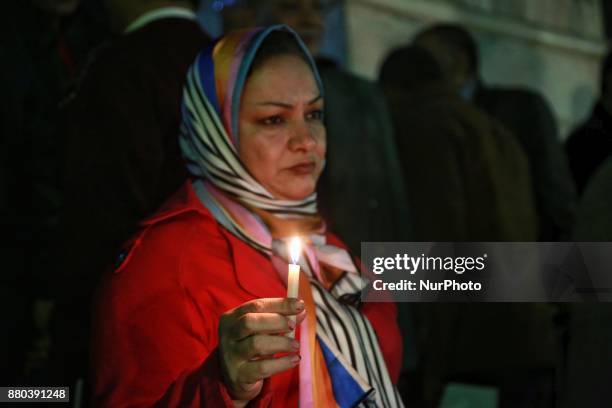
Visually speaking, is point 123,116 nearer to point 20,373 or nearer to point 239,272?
point 239,272

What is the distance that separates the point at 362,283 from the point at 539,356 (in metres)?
1.00

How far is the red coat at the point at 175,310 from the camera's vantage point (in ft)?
4.13

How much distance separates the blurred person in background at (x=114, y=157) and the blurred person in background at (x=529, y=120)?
3.89 feet

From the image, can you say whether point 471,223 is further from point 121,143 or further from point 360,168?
point 121,143

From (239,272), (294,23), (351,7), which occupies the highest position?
(351,7)

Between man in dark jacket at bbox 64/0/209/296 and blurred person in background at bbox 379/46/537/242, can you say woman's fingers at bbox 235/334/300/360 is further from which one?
blurred person in background at bbox 379/46/537/242

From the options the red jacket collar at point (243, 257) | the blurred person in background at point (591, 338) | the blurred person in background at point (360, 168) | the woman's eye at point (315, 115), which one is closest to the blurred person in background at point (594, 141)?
the blurred person in background at point (591, 338)

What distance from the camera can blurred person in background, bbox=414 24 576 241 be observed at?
251cm

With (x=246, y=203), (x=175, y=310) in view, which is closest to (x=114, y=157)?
(x=246, y=203)

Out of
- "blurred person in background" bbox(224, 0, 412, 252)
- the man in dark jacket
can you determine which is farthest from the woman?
"blurred person in background" bbox(224, 0, 412, 252)

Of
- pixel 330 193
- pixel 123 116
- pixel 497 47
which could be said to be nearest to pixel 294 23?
pixel 330 193

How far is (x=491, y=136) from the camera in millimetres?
2451

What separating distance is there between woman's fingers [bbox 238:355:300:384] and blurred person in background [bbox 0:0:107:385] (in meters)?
0.89

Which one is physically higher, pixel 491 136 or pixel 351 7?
pixel 351 7
